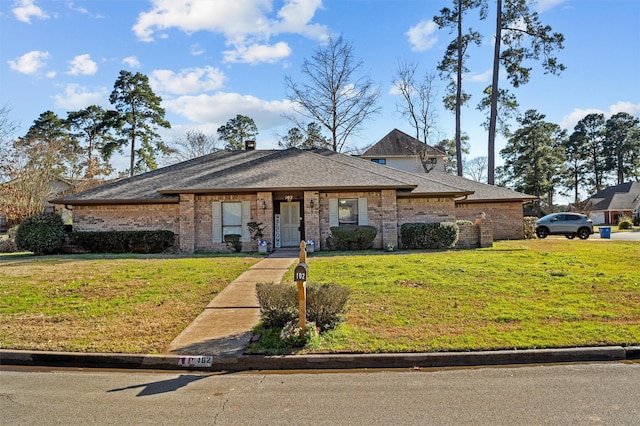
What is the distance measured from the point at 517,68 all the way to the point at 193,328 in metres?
29.5

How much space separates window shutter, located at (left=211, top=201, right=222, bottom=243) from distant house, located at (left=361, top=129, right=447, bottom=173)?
78.9 feet

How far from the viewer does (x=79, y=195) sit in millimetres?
17109

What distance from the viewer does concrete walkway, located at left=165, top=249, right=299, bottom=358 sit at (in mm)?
5453

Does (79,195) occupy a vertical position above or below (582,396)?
above

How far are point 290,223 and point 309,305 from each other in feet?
39.5

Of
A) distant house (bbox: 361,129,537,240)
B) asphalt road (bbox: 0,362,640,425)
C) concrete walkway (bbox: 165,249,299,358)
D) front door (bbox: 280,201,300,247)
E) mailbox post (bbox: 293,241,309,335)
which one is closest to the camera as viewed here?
asphalt road (bbox: 0,362,640,425)

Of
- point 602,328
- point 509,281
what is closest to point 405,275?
point 509,281

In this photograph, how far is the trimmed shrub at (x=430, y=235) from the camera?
16.0 m

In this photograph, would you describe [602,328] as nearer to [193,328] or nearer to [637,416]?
[637,416]

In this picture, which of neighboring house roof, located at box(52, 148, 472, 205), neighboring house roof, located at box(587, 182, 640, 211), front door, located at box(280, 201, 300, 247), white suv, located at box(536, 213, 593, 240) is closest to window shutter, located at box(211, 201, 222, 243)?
neighboring house roof, located at box(52, 148, 472, 205)

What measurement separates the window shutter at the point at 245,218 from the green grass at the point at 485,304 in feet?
19.7

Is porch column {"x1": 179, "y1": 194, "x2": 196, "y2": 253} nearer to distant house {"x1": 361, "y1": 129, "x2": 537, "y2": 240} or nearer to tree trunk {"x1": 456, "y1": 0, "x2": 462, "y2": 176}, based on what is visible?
distant house {"x1": 361, "y1": 129, "x2": 537, "y2": 240}

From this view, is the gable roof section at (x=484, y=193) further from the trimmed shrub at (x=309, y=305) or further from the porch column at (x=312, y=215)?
the trimmed shrub at (x=309, y=305)

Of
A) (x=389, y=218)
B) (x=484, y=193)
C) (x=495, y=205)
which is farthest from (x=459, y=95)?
(x=389, y=218)
